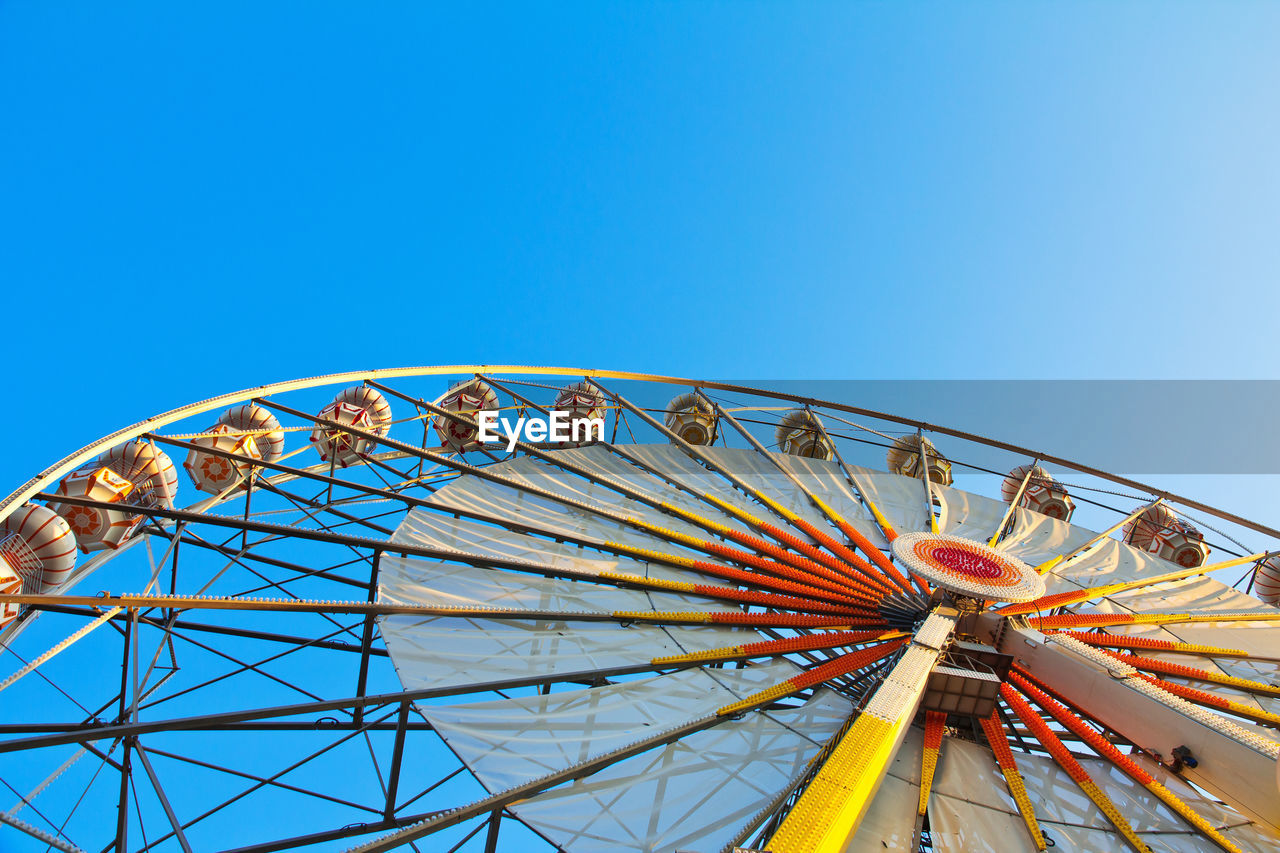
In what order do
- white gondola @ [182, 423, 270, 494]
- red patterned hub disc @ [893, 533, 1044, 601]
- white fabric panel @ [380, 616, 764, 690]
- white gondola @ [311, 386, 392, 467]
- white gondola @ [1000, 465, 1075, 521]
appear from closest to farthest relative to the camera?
white fabric panel @ [380, 616, 764, 690] < red patterned hub disc @ [893, 533, 1044, 601] < white gondola @ [182, 423, 270, 494] < white gondola @ [311, 386, 392, 467] < white gondola @ [1000, 465, 1075, 521]

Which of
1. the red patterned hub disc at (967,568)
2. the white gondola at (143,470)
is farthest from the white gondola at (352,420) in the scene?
the red patterned hub disc at (967,568)

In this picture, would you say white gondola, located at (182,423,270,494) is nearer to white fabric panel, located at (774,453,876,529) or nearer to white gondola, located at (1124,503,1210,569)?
white fabric panel, located at (774,453,876,529)

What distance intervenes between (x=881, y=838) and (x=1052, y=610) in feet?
35.7

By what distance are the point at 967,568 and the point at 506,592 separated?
9499mm

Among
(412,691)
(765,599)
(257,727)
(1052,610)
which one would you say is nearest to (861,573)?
(765,599)

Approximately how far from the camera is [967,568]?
1548 centimetres

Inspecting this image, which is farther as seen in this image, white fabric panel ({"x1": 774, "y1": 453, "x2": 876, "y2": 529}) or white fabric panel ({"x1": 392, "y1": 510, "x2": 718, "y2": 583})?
→ white fabric panel ({"x1": 774, "y1": 453, "x2": 876, "y2": 529})

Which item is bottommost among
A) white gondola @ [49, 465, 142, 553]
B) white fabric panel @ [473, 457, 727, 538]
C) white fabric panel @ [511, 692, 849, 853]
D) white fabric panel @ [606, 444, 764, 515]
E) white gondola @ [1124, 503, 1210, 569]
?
white fabric panel @ [511, 692, 849, 853]

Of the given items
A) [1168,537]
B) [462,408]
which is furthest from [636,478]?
[1168,537]

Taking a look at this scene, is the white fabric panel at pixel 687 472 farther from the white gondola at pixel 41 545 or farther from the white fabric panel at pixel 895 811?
the white gondola at pixel 41 545

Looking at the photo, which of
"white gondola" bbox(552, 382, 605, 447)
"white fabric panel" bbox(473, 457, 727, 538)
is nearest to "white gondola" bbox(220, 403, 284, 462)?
"white fabric panel" bbox(473, 457, 727, 538)

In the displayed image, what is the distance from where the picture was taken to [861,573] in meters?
17.8

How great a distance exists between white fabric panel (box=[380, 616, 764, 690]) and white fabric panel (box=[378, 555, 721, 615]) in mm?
495

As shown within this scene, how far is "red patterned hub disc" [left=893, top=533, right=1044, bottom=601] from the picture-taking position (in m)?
14.7
